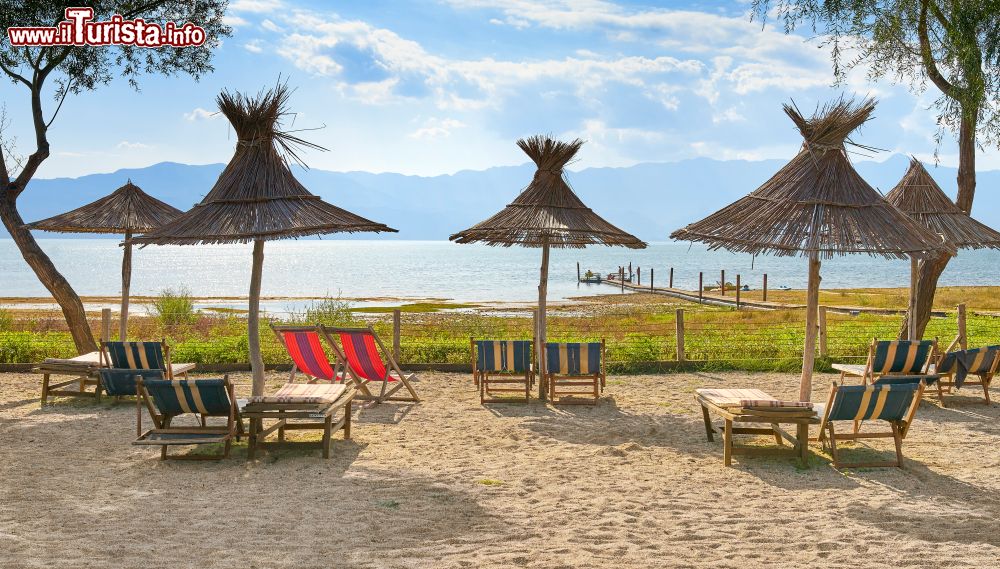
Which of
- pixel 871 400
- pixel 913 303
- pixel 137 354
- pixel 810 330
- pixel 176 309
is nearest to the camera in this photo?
pixel 871 400

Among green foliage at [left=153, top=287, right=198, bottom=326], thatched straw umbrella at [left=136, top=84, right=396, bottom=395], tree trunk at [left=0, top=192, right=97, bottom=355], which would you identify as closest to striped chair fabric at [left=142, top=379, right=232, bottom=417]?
thatched straw umbrella at [left=136, top=84, right=396, bottom=395]

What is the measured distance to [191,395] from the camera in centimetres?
571

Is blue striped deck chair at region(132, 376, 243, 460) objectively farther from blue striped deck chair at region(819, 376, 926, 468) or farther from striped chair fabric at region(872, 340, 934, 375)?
striped chair fabric at region(872, 340, 934, 375)

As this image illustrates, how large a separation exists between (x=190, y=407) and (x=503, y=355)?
11.8ft

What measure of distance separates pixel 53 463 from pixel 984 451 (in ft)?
23.0

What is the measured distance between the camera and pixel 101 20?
1218 cm

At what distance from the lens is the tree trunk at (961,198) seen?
11070 millimetres

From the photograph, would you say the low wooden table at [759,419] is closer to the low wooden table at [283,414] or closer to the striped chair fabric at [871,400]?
the striped chair fabric at [871,400]

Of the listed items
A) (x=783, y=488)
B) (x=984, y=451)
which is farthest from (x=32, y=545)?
(x=984, y=451)

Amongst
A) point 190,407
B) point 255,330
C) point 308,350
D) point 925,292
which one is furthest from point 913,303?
point 190,407

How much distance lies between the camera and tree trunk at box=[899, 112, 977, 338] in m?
11.1

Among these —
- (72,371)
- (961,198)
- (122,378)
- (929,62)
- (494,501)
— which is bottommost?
(494,501)

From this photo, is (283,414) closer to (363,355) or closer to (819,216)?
(363,355)

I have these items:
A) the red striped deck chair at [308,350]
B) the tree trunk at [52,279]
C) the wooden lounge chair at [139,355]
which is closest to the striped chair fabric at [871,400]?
the red striped deck chair at [308,350]
